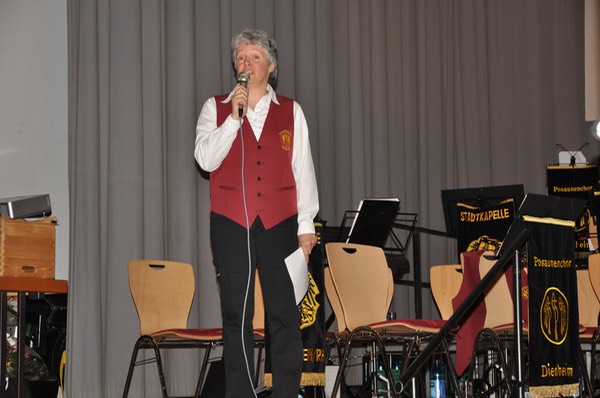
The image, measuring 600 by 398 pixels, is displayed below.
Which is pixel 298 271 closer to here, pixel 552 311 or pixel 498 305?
pixel 552 311

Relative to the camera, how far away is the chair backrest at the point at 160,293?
4.96 metres

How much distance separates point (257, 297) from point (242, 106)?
198cm

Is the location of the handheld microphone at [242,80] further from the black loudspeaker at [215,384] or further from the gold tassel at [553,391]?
the gold tassel at [553,391]

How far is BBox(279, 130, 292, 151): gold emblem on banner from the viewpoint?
12.9ft

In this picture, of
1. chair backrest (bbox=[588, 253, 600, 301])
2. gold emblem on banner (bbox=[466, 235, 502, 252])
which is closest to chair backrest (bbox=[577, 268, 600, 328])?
chair backrest (bbox=[588, 253, 600, 301])

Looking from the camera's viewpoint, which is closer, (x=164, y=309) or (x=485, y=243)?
(x=164, y=309)

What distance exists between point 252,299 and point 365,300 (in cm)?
135

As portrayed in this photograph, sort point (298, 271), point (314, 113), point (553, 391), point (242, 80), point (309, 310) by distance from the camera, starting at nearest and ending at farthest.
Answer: point (242, 80), point (298, 271), point (553, 391), point (309, 310), point (314, 113)

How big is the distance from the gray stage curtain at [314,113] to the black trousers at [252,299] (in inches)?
91.8

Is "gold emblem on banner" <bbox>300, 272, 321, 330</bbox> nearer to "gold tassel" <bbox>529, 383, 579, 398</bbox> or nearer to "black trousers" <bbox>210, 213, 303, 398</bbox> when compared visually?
"black trousers" <bbox>210, 213, 303, 398</bbox>

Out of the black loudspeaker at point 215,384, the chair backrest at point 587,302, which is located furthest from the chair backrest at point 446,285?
the black loudspeaker at point 215,384

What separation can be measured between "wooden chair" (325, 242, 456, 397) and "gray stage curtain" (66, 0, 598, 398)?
1.69 metres

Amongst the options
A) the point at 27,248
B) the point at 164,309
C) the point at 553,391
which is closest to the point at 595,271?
the point at 553,391

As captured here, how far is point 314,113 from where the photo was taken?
687cm
